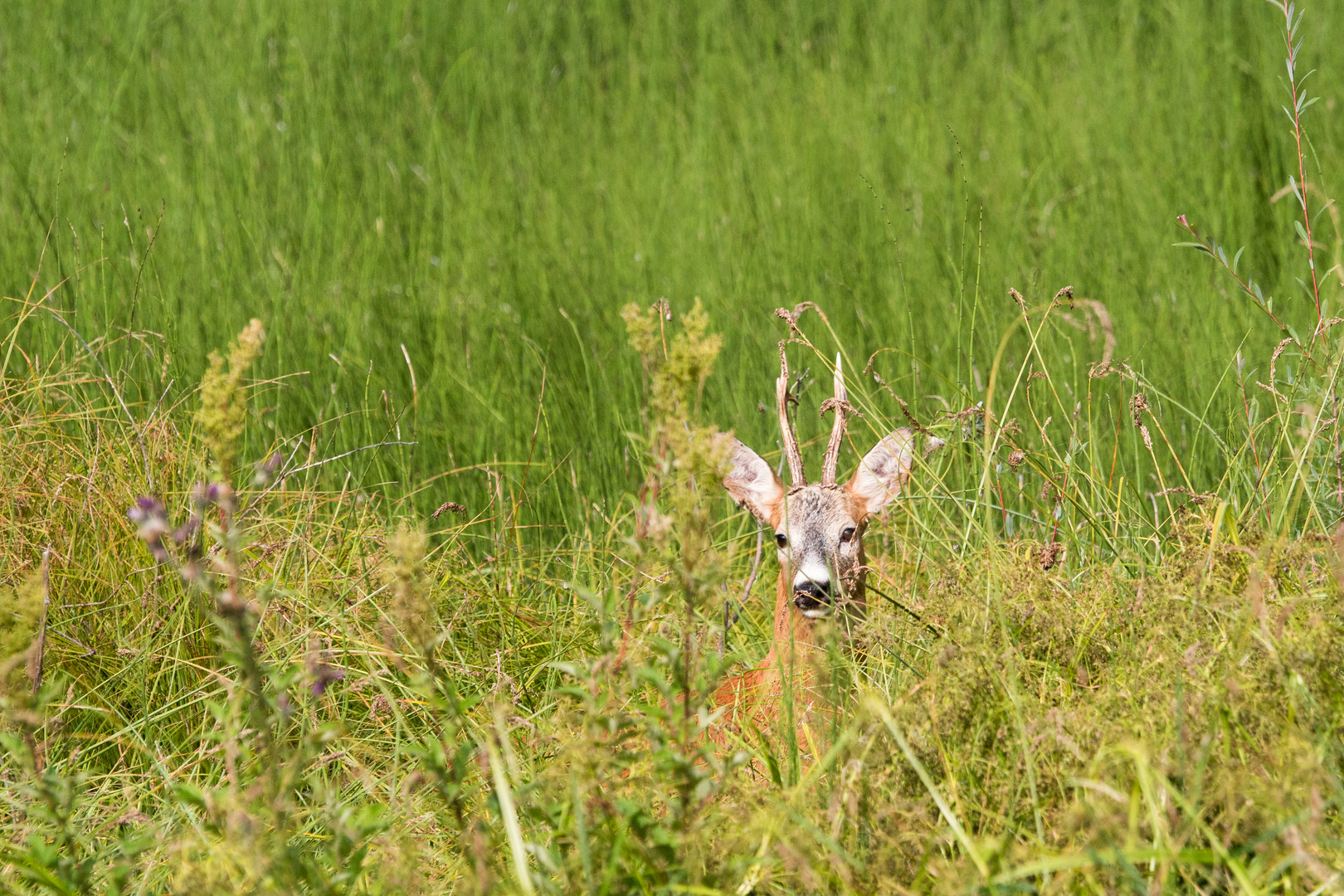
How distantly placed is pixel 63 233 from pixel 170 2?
3366 mm

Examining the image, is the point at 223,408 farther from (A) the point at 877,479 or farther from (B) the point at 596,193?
(B) the point at 596,193

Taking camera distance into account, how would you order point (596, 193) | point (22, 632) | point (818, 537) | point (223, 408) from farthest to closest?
point (596, 193), point (818, 537), point (22, 632), point (223, 408)

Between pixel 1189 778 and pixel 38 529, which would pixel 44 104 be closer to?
pixel 38 529

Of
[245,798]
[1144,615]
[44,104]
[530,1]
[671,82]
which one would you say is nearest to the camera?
[245,798]

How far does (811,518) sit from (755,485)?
0.25m

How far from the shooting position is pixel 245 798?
70.5 inches

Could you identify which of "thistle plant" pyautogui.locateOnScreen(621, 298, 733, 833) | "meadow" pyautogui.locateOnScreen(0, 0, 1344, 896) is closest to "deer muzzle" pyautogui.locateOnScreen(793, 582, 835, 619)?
"meadow" pyautogui.locateOnScreen(0, 0, 1344, 896)

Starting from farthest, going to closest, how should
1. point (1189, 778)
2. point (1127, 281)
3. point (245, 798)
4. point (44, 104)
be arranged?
1. point (44, 104)
2. point (1127, 281)
3. point (1189, 778)
4. point (245, 798)

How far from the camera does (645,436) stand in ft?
10.0

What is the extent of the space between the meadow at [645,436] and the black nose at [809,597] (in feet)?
0.44

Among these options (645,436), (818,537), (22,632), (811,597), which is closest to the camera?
(22,632)

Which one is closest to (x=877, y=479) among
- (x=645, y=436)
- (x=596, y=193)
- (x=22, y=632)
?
(x=645, y=436)

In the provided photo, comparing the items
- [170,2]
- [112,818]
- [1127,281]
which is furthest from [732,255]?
[170,2]

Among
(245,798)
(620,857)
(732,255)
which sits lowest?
(732,255)
